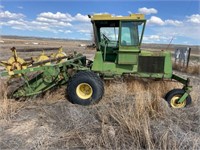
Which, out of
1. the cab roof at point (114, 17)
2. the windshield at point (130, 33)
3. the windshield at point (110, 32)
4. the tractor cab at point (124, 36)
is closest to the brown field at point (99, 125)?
the tractor cab at point (124, 36)

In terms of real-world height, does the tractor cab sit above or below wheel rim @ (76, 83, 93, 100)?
above

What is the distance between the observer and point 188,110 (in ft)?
23.5

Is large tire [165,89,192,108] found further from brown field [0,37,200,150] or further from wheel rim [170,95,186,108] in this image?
brown field [0,37,200,150]

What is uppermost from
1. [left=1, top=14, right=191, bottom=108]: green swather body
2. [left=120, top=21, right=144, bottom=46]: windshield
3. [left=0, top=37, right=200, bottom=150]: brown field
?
[left=120, top=21, right=144, bottom=46]: windshield

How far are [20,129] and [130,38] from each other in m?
4.05

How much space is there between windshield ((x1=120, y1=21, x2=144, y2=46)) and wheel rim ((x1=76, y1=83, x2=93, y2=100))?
164cm

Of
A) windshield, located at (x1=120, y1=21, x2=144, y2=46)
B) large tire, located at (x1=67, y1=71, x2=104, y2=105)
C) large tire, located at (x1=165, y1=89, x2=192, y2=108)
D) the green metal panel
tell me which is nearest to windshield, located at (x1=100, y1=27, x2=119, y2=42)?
windshield, located at (x1=120, y1=21, x2=144, y2=46)

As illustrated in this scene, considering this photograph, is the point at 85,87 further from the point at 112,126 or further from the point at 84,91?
the point at 112,126

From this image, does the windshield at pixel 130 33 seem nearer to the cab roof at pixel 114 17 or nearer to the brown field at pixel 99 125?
the cab roof at pixel 114 17

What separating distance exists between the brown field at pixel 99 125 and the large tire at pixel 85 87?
22 cm

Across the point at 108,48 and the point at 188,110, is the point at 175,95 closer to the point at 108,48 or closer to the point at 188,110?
the point at 188,110

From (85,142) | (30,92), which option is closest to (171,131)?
(85,142)

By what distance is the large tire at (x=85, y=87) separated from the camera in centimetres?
734

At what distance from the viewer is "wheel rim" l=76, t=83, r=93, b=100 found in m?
7.44
